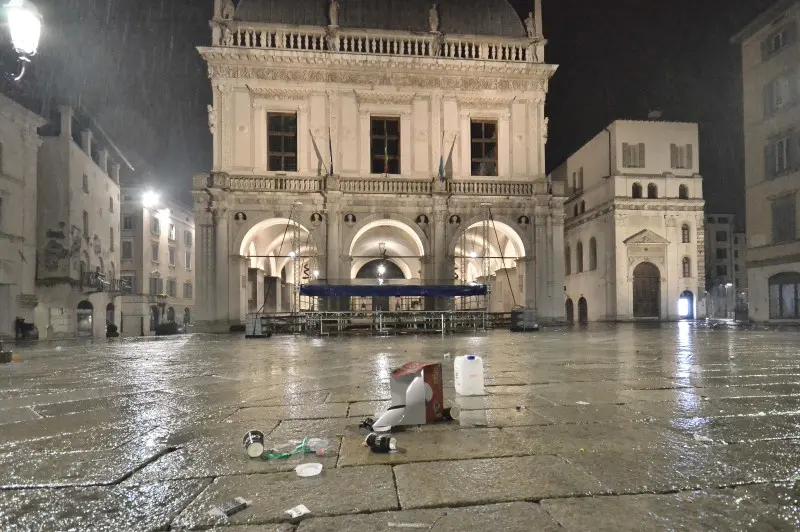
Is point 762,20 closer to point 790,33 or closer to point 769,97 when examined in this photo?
point 790,33

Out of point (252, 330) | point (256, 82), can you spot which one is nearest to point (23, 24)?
point (252, 330)

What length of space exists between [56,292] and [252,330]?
17004mm

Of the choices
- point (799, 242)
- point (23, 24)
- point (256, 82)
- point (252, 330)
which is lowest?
point (252, 330)

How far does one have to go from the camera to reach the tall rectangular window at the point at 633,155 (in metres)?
35.3

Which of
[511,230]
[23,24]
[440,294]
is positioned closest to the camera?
[23,24]

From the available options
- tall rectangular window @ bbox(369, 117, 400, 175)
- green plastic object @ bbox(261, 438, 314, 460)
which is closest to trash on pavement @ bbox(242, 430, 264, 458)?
green plastic object @ bbox(261, 438, 314, 460)

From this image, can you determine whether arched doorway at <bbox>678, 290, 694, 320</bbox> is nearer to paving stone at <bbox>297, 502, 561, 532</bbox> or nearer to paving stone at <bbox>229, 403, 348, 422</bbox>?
paving stone at <bbox>229, 403, 348, 422</bbox>

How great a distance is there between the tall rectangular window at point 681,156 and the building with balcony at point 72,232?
40.2 meters

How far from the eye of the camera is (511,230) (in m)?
24.4

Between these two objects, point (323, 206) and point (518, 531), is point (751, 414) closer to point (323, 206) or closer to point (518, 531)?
point (518, 531)

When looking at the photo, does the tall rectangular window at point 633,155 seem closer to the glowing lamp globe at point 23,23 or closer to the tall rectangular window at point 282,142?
the tall rectangular window at point 282,142

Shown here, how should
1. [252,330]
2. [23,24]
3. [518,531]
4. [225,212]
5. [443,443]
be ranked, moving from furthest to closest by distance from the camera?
[225,212] → [252,330] → [23,24] → [443,443] → [518,531]

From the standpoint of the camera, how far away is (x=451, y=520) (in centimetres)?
231

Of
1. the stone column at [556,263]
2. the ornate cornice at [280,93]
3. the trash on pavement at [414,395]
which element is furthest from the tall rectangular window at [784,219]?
the trash on pavement at [414,395]
